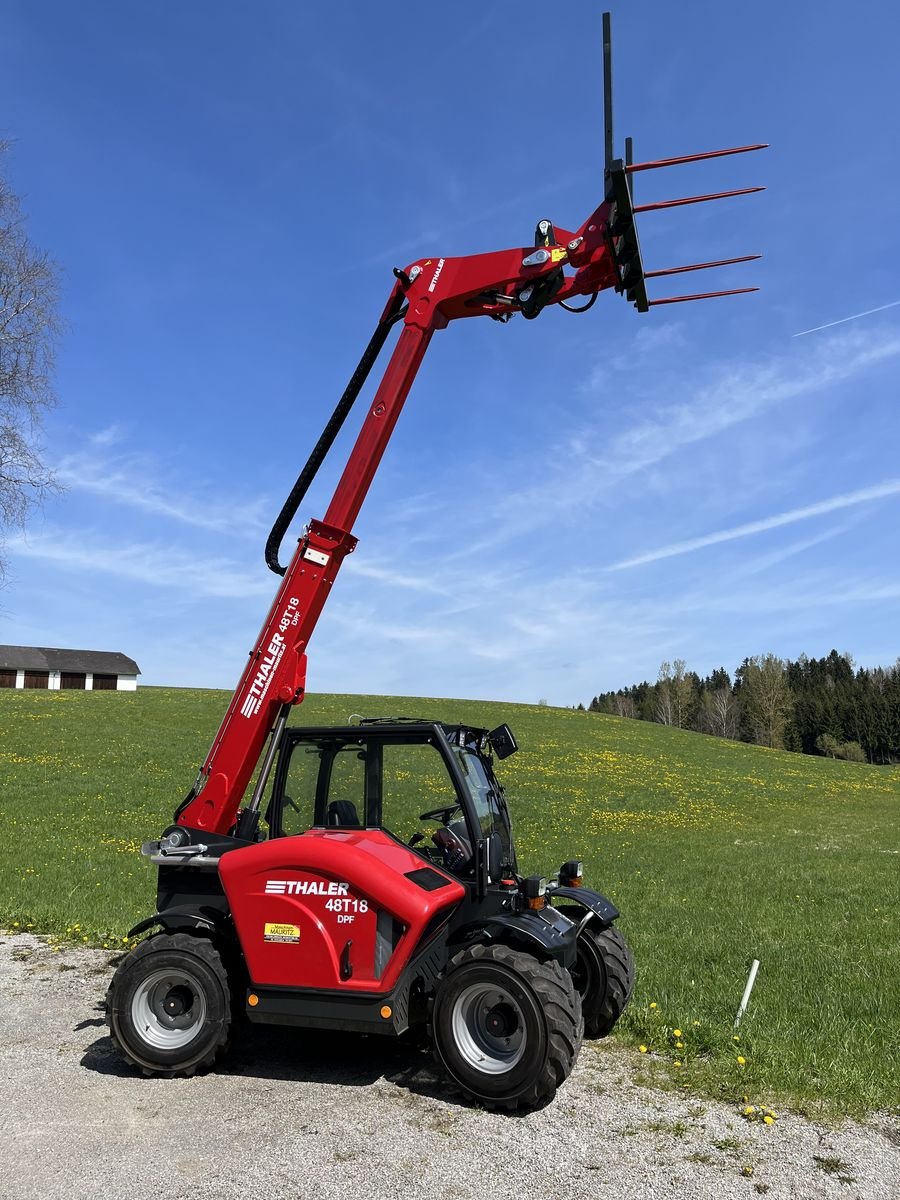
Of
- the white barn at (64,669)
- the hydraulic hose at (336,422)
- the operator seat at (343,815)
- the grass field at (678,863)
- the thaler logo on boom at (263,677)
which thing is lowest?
the grass field at (678,863)

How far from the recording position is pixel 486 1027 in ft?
19.0

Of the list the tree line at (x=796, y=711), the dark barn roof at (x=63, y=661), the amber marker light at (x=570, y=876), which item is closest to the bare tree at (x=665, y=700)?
the tree line at (x=796, y=711)

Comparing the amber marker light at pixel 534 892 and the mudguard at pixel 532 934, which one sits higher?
the amber marker light at pixel 534 892

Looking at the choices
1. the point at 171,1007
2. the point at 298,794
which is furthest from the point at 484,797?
the point at 171,1007

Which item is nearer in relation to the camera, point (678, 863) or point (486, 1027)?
point (486, 1027)

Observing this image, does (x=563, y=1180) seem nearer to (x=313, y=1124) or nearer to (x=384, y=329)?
(x=313, y=1124)

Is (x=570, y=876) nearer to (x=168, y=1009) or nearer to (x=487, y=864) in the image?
(x=487, y=864)

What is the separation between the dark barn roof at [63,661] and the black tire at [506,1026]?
81.3m

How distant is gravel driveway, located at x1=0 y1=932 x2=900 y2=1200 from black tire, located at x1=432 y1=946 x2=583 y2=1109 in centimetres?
18

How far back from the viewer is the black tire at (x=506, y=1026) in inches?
216

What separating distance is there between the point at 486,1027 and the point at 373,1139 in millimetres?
981

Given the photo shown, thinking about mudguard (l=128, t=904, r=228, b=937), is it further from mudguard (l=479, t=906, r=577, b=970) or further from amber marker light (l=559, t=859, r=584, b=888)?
amber marker light (l=559, t=859, r=584, b=888)

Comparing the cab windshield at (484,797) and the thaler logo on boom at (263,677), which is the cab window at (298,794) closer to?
the thaler logo on boom at (263,677)

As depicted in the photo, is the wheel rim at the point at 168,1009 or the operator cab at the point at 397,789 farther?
the operator cab at the point at 397,789
